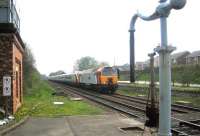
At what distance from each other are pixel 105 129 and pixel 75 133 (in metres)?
1.29

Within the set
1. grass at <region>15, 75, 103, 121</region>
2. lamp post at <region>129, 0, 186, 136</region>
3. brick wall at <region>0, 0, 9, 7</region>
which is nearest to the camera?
lamp post at <region>129, 0, 186, 136</region>

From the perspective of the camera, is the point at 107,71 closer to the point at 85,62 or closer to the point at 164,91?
the point at 164,91

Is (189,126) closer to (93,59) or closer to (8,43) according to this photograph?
(8,43)

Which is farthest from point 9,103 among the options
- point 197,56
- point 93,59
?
point 93,59

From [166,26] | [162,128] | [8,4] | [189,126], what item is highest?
[8,4]

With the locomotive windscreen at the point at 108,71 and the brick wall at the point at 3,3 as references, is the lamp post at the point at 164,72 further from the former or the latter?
the locomotive windscreen at the point at 108,71

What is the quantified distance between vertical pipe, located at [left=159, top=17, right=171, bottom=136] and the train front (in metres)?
32.3

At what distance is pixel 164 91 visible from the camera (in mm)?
4531

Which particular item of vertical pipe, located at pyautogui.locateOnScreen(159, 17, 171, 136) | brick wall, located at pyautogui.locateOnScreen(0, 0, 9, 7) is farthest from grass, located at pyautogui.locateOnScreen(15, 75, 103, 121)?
vertical pipe, located at pyautogui.locateOnScreen(159, 17, 171, 136)

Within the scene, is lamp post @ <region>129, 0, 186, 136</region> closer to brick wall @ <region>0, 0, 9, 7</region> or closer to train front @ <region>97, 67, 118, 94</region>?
brick wall @ <region>0, 0, 9, 7</region>

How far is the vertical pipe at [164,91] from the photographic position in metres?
→ 4.52

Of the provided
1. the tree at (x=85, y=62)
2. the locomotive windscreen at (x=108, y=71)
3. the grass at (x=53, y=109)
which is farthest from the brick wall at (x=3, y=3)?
the tree at (x=85, y=62)

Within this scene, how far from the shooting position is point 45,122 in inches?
542

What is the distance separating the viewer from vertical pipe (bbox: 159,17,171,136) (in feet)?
14.8
